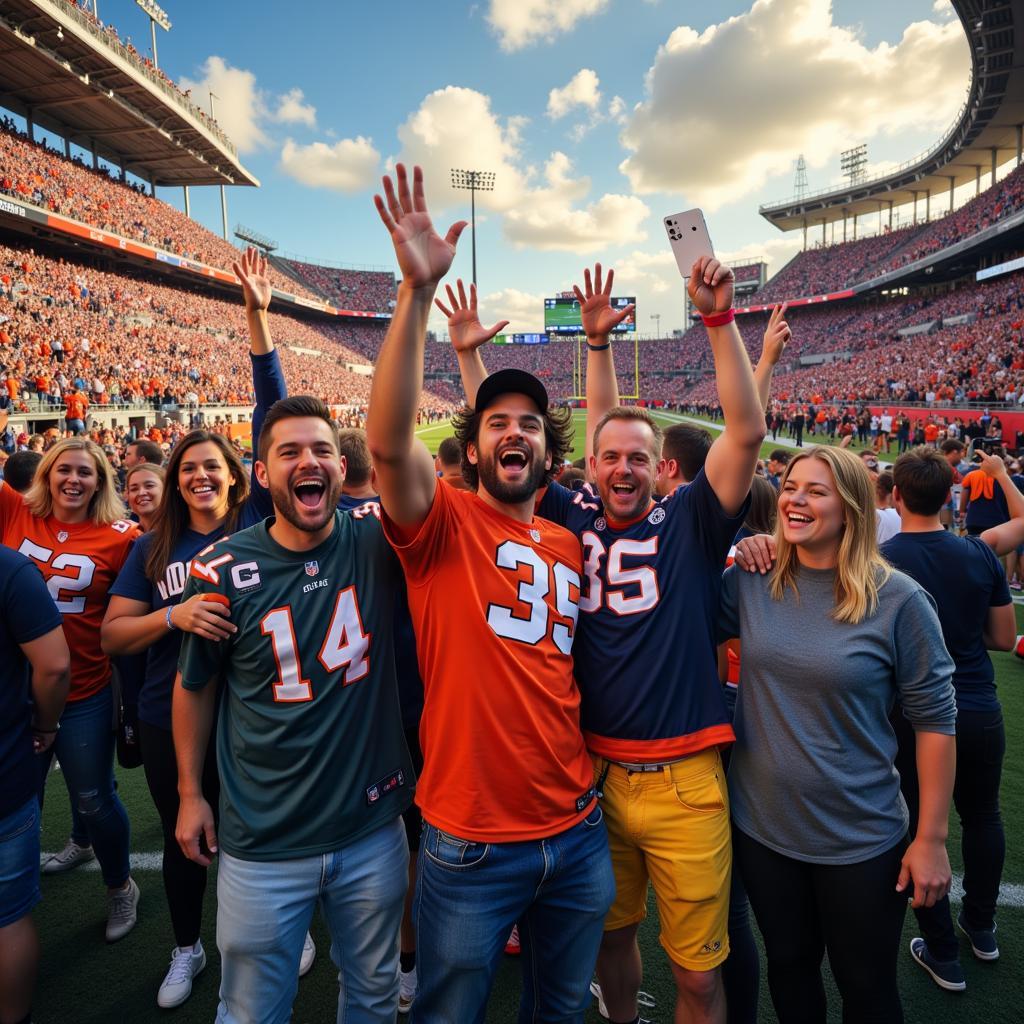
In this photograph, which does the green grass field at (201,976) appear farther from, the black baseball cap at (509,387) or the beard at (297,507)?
the black baseball cap at (509,387)

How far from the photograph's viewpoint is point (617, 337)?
75.1 m

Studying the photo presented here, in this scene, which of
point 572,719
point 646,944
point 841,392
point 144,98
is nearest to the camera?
point 572,719

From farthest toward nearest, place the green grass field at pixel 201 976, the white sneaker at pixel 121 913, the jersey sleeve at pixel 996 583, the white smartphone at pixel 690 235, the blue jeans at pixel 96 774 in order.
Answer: the white sneaker at pixel 121 913 < the blue jeans at pixel 96 774 < the jersey sleeve at pixel 996 583 < the green grass field at pixel 201 976 < the white smartphone at pixel 690 235

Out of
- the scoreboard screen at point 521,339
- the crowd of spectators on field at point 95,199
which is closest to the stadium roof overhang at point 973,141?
the scoreboard screen at point 521,339

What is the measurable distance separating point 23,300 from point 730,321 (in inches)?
1222

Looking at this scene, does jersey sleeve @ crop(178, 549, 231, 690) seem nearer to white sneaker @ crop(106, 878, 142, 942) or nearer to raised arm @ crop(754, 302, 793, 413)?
white sneaker @ crop(106, 878, 142, 942)

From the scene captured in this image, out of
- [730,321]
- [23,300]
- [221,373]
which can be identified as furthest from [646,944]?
[221,373]

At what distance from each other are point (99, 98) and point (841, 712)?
143ft

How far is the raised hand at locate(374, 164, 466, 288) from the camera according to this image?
191 cm

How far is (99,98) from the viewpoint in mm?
32375

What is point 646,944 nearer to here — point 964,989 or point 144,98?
point 964,989

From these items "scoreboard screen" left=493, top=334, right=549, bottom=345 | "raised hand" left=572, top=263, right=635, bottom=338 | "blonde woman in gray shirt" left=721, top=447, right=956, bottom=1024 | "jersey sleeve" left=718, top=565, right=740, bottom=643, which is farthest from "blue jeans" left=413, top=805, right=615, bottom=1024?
"scoreboard screen" left=493, top=334, right=549, bottom=345

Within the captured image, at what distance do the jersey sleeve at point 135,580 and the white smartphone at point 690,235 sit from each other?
102 inches

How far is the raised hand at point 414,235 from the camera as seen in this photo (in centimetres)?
191
